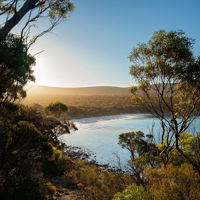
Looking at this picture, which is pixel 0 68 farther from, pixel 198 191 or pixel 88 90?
pixel 88 90

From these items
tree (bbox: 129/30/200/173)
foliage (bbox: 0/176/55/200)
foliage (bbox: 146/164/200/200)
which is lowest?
foliage (bbox: 0/176/55/200)

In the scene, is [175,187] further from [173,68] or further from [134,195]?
[173,68]

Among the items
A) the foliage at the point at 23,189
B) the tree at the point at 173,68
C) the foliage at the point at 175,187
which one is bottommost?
the foliage at the point at 23,189

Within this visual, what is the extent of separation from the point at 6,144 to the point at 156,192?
432 cm

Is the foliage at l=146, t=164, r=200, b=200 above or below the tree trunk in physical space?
below

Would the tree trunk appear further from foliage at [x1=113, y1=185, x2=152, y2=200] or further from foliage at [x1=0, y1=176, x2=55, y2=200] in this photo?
foliage at [x1=113, y1=185, x2=152, y2=200]

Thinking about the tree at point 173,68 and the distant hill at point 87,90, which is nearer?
the tree at point 173,68

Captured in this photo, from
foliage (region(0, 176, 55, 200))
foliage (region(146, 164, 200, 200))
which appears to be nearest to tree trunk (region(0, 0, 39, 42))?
foliage (region(0, 176, 55, 200))

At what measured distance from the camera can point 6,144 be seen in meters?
3.81

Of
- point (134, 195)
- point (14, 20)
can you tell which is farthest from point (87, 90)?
point (134, 195)

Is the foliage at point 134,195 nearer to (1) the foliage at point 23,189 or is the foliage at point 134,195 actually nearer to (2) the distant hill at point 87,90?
(1) the foliage at point 23,189

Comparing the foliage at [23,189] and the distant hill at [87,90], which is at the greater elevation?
the distant hill at [87,90]

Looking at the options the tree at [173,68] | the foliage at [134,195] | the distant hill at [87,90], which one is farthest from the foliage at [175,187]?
the distant hill at [87,90]

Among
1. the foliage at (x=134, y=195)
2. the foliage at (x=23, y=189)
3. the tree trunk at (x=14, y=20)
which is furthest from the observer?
the tree trunk at (x=14, y=20)
